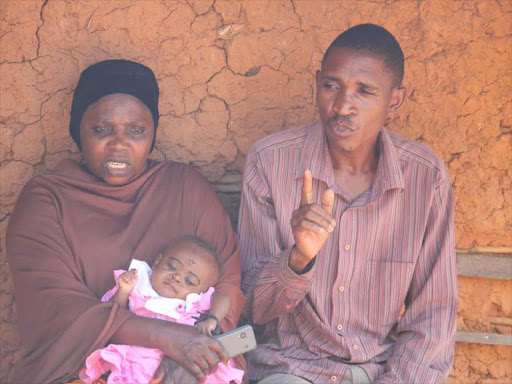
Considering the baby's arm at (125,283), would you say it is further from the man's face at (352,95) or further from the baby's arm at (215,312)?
the man's face at (352,95)

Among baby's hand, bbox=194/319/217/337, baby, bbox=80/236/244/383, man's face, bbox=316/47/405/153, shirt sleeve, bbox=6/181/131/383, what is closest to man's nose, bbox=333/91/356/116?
man's face, bbox=316/47/405/153

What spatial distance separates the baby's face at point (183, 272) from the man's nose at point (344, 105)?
0.81 metres

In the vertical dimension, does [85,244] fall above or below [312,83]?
below

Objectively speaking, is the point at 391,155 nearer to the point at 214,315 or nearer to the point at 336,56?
the point at 336,56

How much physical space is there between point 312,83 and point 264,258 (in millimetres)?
1092

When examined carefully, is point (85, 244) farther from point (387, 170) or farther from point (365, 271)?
point (387, 170)

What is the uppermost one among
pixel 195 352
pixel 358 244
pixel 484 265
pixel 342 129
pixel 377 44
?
pixel 377 44

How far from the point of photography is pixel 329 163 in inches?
135

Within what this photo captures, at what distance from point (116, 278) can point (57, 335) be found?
1.06 ft

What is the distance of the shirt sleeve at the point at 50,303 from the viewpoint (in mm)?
2916

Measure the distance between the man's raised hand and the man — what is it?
27cm

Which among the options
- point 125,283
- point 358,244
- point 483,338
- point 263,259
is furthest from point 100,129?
point 483,338

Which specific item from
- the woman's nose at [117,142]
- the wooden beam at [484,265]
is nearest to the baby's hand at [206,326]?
the woman's nose at [117,142]

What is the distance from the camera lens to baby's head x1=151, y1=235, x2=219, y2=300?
299 centimetres
